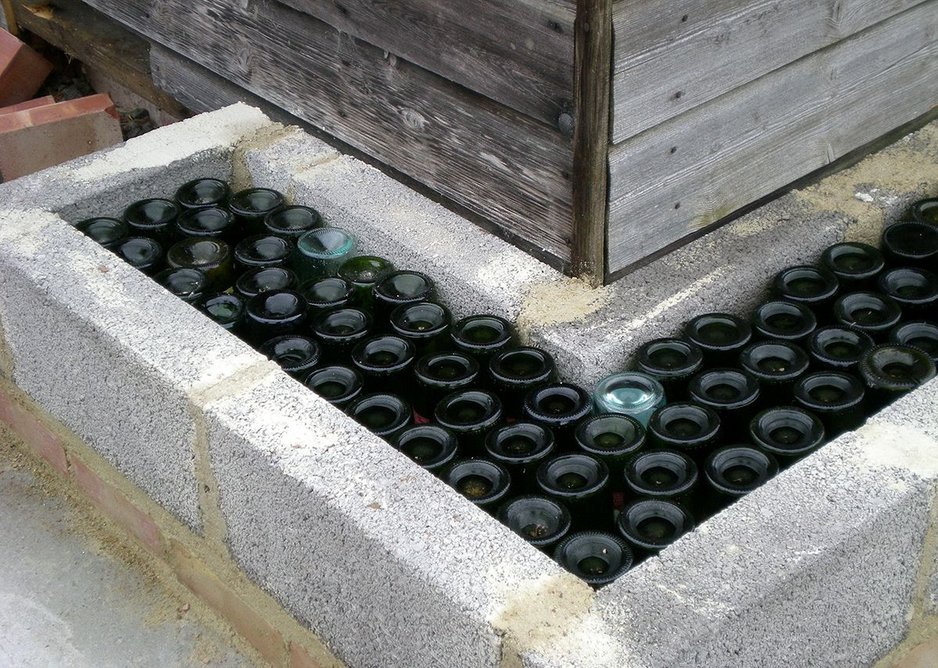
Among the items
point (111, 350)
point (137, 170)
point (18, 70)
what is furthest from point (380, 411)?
point (18, 70)

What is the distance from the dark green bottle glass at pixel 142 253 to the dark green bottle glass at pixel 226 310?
0.21 metres

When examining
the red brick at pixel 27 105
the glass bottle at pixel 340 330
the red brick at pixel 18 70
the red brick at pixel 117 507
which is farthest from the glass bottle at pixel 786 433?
the red brick at pixel 18 70

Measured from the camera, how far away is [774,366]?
2613 mm

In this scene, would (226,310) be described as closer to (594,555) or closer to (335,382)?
(335,382)

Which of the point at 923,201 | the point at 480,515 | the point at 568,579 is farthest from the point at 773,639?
the point at 923,201

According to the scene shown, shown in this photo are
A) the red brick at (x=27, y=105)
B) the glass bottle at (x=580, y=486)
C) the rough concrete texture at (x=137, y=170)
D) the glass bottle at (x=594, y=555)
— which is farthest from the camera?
the red brick at (x=27, y=105)

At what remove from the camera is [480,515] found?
2084 millimetres

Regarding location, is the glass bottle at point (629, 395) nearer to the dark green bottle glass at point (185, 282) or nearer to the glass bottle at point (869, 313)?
the glass bottle at point (869, 313)

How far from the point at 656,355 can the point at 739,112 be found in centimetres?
62

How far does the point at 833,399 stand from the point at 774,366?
0.16 meters

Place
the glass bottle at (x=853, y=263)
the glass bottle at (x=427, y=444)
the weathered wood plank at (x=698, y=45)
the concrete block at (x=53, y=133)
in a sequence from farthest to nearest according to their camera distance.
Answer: the concrete block at (x=53, y=133) < the glass bottle at (x=853, y=263) < the weathered wood plank at (x=698, y=45) < the glass bottle at (x=427, y=444)

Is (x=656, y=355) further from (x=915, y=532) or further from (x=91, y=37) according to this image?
(x=91, y=37)

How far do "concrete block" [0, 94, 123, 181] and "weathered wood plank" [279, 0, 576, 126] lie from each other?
135 cm

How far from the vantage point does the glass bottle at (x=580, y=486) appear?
229 cm
